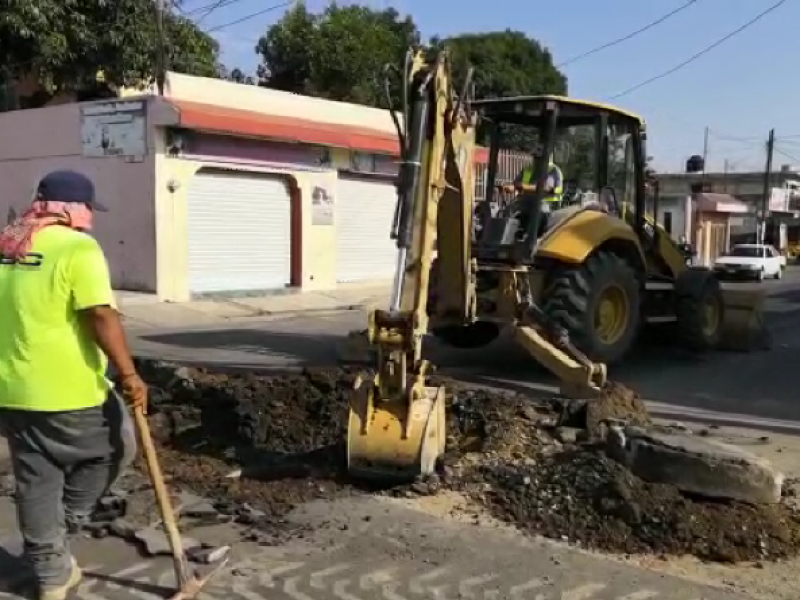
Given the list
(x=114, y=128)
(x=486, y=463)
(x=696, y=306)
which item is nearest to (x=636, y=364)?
(x=696, y=306)

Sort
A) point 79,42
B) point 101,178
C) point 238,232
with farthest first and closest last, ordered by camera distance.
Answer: point 238,232
point 79,42
point 101,178

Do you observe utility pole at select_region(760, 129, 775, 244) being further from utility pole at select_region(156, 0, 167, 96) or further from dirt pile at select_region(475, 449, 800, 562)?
dirt pile at select_region(475, 449, 800, 562)

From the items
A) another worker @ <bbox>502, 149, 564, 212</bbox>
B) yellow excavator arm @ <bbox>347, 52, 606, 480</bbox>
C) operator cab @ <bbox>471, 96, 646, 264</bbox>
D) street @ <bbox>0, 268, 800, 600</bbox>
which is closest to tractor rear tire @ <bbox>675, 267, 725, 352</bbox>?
operator cab @ <bbox>471, 96, 646, 264</bbox>

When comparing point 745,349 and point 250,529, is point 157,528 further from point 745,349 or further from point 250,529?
point 745,349

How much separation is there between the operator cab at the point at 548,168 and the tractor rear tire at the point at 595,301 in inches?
20.1

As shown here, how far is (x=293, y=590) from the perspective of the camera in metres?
4.32

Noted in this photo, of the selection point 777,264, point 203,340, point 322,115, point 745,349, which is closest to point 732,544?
point 745,349

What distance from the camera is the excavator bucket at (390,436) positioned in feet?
18.4

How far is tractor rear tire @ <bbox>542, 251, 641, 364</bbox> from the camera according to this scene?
9281mm

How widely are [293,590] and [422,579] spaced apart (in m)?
0.60

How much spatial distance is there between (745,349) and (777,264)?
27.5m

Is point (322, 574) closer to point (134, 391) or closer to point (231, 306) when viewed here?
point (134, 391)

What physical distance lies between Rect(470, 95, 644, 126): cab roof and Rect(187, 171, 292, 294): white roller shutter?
10.1 meters

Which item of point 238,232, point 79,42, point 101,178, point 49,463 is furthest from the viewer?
point 238,232
